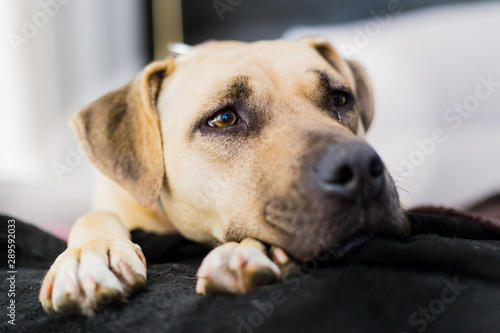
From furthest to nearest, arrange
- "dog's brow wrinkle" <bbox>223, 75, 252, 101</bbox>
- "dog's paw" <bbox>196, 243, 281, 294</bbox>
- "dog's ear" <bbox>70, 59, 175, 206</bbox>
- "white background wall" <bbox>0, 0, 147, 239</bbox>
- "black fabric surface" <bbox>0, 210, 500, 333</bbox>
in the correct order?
"white background wall" <bbox>0, 0, 147, 239</bbox>
"dog's ear" <bbox>70, 59, 175, 206</bbox>
"dog's brow wrinkle" <bbox>223, 75, 252, 101</bbox>
"dog's paw" <bbox>196, 243, 281, 294</bbox>
"black fabric surface" <bbox>0, 210, 500, 333</bbox>

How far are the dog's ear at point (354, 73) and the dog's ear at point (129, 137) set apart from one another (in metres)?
1.01

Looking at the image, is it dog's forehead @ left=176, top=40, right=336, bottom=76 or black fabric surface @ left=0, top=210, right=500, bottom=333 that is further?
dog's forehead @ left=176, top=40, right=336, bottom=76

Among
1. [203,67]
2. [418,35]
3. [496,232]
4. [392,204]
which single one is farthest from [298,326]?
[418,35]

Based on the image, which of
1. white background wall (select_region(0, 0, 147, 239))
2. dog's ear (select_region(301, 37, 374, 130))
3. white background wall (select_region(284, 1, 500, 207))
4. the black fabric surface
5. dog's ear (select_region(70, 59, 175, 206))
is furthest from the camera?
white background wall (select_region(0, 0, 147, 239))

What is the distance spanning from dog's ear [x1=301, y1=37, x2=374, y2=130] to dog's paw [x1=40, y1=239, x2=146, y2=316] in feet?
5.47

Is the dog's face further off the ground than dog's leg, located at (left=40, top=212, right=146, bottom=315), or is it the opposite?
the dog's face

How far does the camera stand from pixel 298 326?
2.96ft

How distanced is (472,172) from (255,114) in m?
2.29

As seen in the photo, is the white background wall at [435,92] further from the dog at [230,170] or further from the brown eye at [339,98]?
the brown eye at [339,98]

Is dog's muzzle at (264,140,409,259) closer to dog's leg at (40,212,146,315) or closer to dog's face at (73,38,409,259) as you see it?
dog's face at (73,38,409,259)

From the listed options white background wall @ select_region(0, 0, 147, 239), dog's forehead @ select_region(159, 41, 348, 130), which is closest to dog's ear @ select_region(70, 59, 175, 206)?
dog's forehead @ select_region(159, 41, 348, 130)

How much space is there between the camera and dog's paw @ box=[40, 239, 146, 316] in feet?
3.65

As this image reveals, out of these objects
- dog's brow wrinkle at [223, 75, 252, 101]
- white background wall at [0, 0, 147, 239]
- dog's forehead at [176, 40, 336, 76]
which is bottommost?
white background wall at [0, 0, 147, 239]

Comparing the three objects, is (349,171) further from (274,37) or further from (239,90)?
(274,37)
